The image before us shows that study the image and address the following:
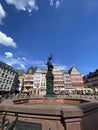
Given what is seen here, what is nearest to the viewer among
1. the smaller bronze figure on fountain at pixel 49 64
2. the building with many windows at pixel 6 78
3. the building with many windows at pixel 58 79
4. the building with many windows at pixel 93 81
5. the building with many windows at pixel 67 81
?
the smaller bronze figure on fountain at pixel 49 64

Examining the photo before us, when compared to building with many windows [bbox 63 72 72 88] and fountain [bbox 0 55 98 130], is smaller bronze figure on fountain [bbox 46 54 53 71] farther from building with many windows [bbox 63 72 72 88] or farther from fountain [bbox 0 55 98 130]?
building with many windows [bbox 63 72 72 88]

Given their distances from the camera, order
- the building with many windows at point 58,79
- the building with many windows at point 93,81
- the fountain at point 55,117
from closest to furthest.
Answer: the fountain at point 55,117, the building with many windows at point 58,79, the building with many windows at point 93,81

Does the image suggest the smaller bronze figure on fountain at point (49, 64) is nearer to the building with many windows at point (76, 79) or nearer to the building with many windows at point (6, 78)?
the building with many windows at point (6, 78)

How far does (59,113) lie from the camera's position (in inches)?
158

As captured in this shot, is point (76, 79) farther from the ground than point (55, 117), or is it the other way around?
point (76, 79)

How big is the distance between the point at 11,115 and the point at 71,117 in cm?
247

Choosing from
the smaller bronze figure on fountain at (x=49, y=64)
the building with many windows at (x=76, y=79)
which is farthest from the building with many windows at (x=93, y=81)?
the smaller bronze figure on fountain at (x=49, y=64)

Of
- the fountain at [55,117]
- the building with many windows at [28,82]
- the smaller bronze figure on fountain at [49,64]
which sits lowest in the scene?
the fountain at [55,117]

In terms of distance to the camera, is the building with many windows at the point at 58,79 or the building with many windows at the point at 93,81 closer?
the building with many windows at the point at 58,79

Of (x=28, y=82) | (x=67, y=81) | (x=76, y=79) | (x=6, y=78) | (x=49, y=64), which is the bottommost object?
(x=49, y=64)

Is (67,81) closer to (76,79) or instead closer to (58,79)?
(58,79)

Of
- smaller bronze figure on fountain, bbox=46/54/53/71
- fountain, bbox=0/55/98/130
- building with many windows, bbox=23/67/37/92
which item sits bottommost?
fountain, bbox=0/55/98/130

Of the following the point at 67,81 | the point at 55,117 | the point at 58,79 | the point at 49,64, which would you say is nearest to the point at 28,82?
the point at 58,79

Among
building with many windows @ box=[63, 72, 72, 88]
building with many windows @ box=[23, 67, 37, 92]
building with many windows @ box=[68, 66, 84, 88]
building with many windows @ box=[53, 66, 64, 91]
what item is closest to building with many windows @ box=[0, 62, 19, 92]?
building with many windows @ box=[23, 67, 37, 92]
